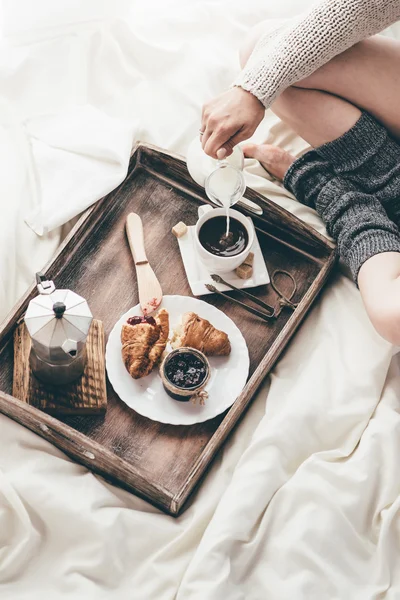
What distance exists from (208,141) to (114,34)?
1.80 ft

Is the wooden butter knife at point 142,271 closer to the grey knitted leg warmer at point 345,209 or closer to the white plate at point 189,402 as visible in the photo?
the white plate at point 189,402

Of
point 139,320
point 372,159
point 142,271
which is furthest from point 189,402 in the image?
point 372,159

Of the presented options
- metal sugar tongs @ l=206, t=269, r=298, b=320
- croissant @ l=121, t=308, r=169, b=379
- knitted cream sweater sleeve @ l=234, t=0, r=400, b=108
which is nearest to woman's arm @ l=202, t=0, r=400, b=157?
knitted cream sweater sleeve @ l=234, t=0, r=400, b=108

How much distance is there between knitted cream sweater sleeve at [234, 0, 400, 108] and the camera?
1.32 meters

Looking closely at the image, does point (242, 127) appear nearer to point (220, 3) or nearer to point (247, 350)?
point (247, 350)

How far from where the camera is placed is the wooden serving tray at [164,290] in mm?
1149

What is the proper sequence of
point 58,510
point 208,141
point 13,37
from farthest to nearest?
point 13,37
point 208,141
point 58,510

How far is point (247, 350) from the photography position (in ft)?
4.22

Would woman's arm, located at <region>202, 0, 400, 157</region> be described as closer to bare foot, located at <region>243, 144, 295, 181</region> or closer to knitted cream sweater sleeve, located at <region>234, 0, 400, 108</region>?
knitted cream sweater sleeve, located at <region>234, 0, 400, 108</region>

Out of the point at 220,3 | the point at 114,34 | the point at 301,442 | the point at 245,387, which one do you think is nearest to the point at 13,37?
the point at 114,34

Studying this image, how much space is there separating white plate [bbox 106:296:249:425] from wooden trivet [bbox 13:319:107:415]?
3 cm

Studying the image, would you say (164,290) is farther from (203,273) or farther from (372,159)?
(372,159)

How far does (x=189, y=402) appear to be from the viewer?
121 cm

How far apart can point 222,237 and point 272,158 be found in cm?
26
